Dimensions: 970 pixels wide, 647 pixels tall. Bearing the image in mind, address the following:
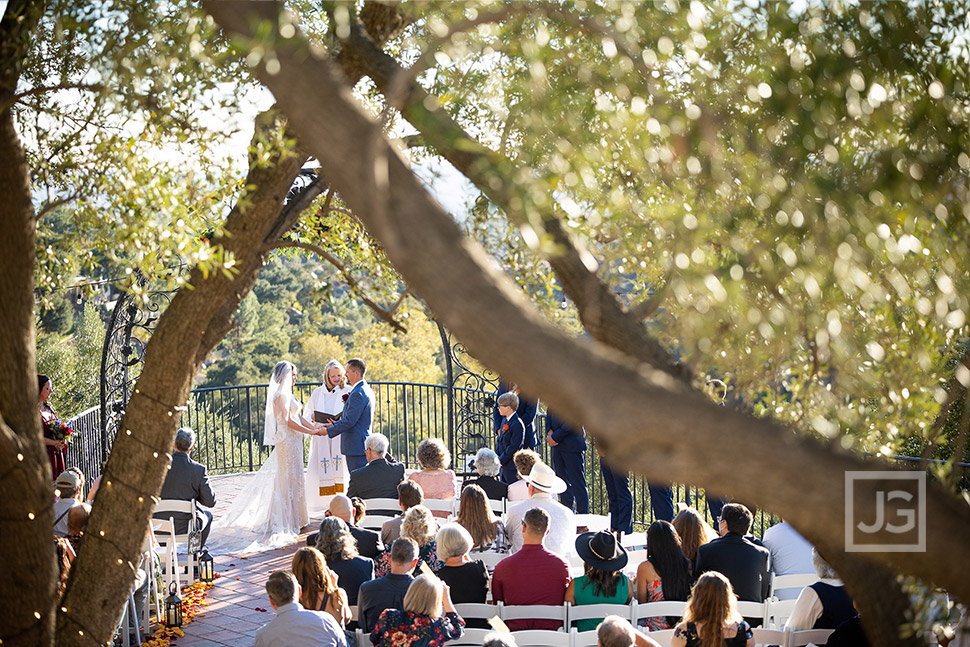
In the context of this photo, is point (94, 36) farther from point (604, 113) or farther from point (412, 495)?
point (412, 495)

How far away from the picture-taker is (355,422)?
911cm

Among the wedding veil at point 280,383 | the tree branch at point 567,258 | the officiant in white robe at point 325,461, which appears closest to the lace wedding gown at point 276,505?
the wedding veil at point 280,383

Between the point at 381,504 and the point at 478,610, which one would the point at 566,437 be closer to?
the point at 381,504

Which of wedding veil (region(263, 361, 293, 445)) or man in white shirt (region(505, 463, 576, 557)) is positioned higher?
wedding veil (region(263, 361, 293, 445))

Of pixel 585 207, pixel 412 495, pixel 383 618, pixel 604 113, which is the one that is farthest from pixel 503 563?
pixel 604 113

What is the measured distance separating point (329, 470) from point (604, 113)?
7996 mm

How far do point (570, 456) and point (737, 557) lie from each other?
3.65 metres

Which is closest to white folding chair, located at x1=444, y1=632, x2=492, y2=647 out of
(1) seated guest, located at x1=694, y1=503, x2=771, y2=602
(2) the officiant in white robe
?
(1) seated guest, located at x1=694, y1=503, x2=771, y2=602

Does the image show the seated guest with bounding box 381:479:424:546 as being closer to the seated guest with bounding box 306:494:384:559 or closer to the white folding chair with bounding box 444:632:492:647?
the seated guest with bounding box 306:494:384:559

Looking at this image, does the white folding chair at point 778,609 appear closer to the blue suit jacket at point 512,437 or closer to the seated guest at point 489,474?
the seated guest at point 489,474

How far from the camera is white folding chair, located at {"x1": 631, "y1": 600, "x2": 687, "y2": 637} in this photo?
4.86m

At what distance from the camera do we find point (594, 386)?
67.2 inches

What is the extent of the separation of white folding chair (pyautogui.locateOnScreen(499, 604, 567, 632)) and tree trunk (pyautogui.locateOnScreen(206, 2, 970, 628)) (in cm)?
322

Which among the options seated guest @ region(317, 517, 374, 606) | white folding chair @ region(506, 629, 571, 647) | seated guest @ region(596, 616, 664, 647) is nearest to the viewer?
seated guest @ region(596, 616, 664, 647)
